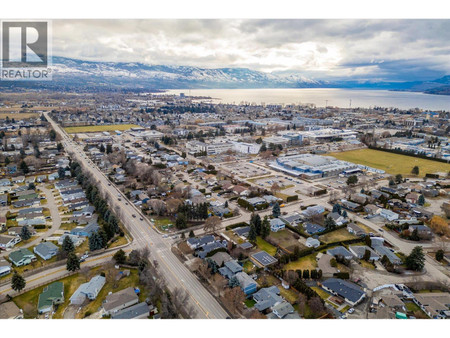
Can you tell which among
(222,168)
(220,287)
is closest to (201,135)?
(222,168)

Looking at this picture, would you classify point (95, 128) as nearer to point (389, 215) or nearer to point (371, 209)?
point (371, 209)

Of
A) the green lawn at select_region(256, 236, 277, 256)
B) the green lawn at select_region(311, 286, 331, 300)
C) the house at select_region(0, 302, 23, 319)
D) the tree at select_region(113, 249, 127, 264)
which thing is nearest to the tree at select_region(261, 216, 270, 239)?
the green lawn at select_region(256, 236, 277, 256)

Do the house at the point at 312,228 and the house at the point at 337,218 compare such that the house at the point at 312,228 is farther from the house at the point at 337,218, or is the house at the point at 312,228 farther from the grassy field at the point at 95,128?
the grassy field at the point at 95,128

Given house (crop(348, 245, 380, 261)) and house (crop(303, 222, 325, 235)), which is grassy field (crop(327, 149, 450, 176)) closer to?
house (crop(303, 222, 325, 235))

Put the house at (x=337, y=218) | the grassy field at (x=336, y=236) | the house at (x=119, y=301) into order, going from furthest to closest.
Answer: the house at (x=337, y=218), the grassy field at (x=336, y=236), the house at (x=119, y=301)

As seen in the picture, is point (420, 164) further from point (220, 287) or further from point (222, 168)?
point (220, 287)

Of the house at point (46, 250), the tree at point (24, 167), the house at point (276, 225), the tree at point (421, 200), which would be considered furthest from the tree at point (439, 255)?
the tree at point (24, 167)
